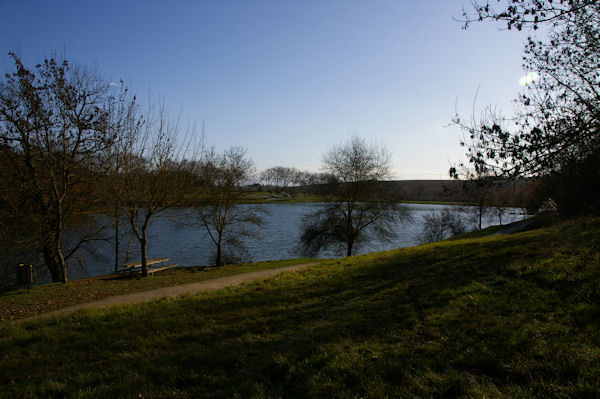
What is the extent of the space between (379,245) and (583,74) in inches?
1072

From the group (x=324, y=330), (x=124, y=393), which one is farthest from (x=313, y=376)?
(x=124, y=393)

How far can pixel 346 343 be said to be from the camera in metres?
4.32

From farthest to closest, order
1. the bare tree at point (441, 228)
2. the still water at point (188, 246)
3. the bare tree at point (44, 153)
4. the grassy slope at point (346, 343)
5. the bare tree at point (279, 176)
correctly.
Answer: the bare tree at point (279, 176)
the bare tree at point (441, 228)
the still water at point (188, 246)
the bare tree at point (44, 153)
the grassy slope at point (346, 343)

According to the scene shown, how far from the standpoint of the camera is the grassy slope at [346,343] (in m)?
3.27

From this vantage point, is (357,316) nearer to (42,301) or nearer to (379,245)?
(42,301)

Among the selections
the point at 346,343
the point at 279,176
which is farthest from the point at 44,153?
the point at 279,176

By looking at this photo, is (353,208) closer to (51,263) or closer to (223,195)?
(223,195)

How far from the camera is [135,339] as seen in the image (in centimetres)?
504

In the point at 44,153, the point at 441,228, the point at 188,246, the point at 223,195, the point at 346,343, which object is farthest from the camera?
the point at 441,228

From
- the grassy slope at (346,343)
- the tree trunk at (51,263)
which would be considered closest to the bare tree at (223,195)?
the tree trunk at (51,263)

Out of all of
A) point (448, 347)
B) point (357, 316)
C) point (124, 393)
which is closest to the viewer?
point (124, 393)

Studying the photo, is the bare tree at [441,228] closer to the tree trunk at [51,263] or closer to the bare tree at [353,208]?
the bare tree at [353,208]

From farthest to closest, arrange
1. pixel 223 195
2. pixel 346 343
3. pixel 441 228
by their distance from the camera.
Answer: pixel 441 228
pixel 223 195
pixel 346 343

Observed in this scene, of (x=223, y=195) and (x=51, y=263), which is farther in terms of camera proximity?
(x=223, y=195)
